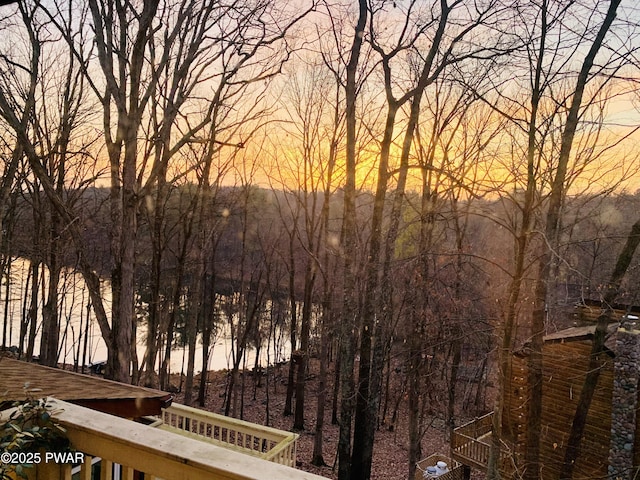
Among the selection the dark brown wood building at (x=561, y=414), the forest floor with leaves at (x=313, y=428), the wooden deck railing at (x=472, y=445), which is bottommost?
the forest floor with leaves at (x=313, y=428)

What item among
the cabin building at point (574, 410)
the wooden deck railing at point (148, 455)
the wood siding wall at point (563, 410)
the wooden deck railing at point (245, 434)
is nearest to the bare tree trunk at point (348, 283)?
the cabin building at point (574, 410)

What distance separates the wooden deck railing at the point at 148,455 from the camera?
115 centimetres

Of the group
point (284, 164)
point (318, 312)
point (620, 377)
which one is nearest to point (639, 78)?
point (620, 377)

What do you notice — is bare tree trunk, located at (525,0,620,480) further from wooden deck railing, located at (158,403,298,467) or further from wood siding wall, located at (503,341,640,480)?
wooden deck railing, located at (158,403,298,467)

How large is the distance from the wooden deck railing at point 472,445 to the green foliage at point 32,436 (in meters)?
10.6

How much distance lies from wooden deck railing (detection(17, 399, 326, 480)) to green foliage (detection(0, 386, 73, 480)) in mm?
29

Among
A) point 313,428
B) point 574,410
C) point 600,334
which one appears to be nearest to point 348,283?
point 600,334

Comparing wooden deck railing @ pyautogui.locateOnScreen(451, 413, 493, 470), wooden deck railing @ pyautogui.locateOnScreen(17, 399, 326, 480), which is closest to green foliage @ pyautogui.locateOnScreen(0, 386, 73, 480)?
wooden deck railing @ pyautogui.locateOnScreen(17, 399, 326, 480)

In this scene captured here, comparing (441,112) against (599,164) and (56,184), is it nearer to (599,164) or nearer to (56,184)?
(599,164)

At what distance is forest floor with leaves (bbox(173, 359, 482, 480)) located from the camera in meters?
12.3

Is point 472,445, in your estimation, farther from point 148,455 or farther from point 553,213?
point 148,455

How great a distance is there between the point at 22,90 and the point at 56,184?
2285 mm

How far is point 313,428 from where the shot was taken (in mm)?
15055

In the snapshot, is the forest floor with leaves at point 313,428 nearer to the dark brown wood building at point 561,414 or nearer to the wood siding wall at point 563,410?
the dark brown wood building at point 561,414
